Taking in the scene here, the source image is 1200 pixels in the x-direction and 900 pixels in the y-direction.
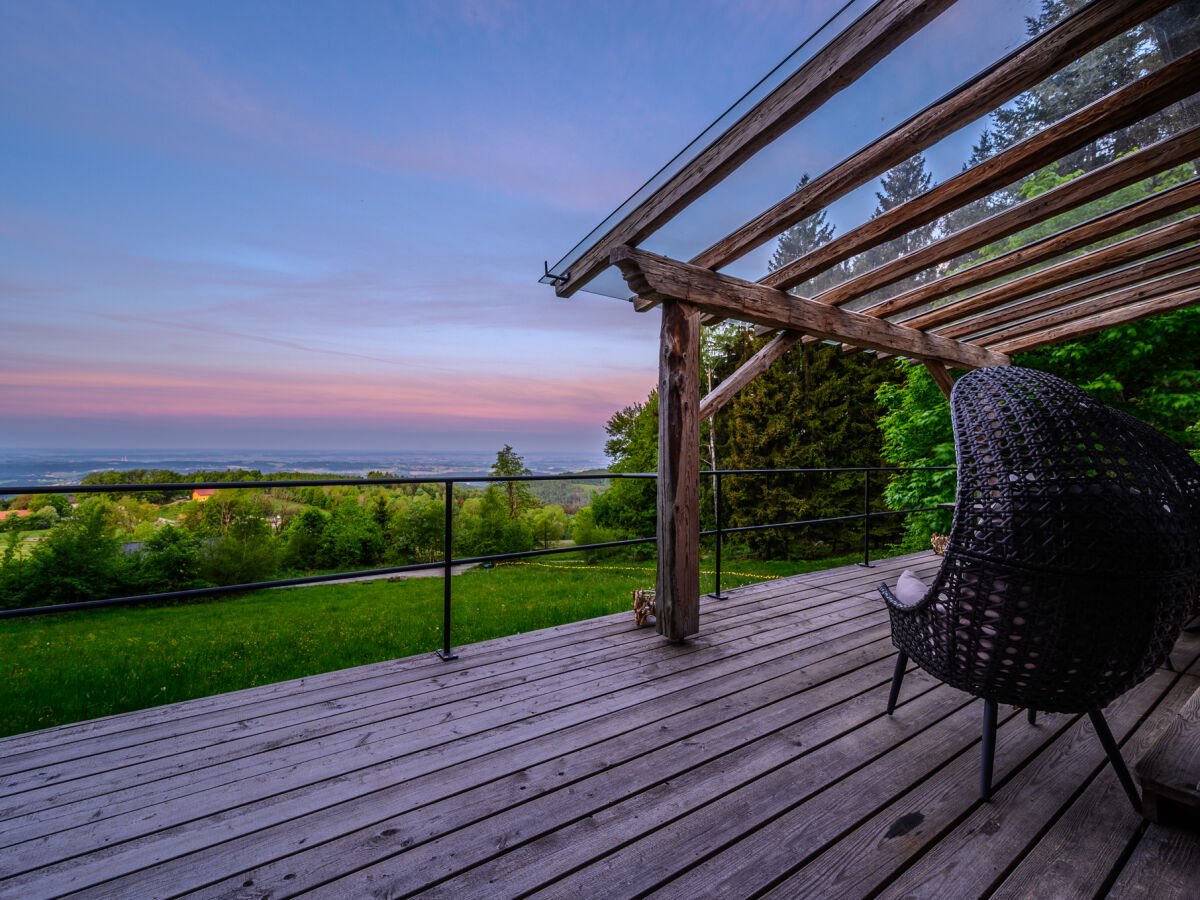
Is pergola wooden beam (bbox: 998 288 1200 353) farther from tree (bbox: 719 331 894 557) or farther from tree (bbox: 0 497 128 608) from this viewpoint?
tree (bbox: 0 497 128 608)

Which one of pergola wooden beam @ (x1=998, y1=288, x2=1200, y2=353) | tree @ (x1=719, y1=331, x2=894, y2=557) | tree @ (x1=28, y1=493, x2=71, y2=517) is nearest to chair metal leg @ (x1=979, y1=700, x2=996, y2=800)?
pergola wooden beam @ (x1=998, y1=288, x2=1200, y2=353)

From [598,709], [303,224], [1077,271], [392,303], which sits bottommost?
[598,709]

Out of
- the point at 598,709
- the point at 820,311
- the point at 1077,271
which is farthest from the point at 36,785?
the point at 1077,271

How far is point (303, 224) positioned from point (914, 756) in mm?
14719

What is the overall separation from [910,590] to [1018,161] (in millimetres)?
1808

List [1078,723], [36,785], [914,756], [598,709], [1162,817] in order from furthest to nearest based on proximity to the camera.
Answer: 1. [598,709]
2. [1078,723]
3. [914,756]
4. [36,785]
5. [1162,817]

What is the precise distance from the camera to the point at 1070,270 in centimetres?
317

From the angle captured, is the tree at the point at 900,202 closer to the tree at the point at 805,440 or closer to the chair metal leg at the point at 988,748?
the chair metal leg at the point at 988,748

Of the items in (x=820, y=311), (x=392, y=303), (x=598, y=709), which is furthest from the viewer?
(x=392, y=303)

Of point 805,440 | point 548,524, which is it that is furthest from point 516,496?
point 805,440

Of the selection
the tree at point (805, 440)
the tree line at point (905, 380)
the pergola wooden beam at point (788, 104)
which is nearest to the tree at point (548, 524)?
the tree line at point (905, 380)

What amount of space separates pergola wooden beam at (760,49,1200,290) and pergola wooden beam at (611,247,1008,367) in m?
0.22

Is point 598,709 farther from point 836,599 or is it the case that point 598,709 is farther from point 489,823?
point 836,599

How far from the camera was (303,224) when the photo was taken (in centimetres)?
1218
